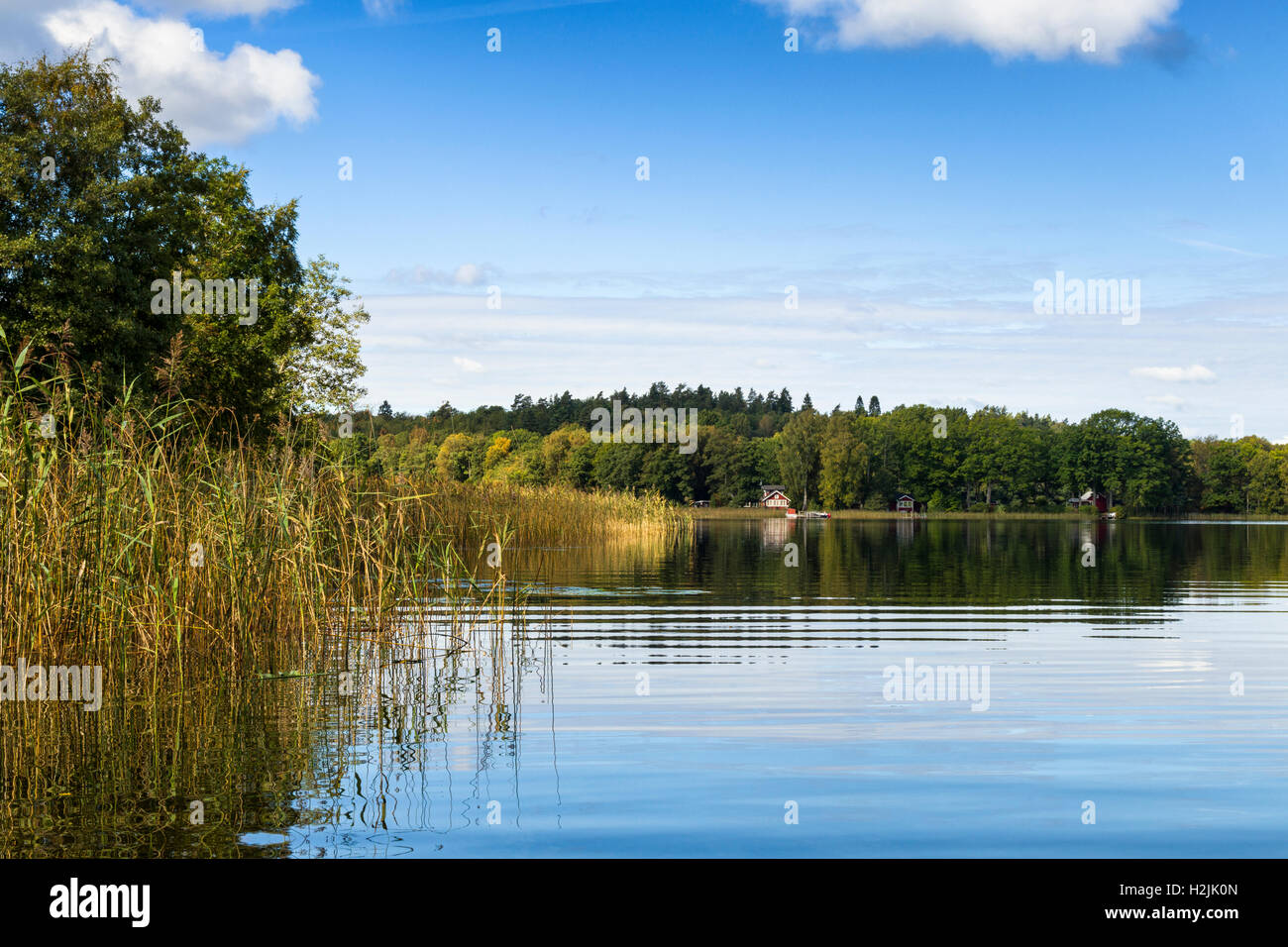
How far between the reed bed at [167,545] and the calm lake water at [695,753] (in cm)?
61

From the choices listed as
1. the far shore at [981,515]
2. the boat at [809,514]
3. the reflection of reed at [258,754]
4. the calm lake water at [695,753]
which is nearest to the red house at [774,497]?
the far shore at [981,515]

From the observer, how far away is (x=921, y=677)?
11.1 m

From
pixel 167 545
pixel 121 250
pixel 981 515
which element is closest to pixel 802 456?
pixel 981 515

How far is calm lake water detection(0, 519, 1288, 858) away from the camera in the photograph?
591cm

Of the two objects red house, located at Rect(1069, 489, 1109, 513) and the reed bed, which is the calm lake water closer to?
the reed bed

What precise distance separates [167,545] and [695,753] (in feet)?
17.4

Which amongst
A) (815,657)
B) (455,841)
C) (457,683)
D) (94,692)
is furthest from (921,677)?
(94,692)

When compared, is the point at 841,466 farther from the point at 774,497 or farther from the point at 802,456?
the point at 774,497

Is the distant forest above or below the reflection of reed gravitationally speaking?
above

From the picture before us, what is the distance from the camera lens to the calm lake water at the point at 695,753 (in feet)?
19.4

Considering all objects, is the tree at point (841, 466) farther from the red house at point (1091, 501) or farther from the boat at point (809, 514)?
the red house at point (1091, 501)

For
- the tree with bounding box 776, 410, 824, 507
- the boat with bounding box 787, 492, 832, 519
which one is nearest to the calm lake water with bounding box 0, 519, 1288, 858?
the boat with bounding box 787, 492, 832, 519

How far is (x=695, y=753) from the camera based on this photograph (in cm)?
774

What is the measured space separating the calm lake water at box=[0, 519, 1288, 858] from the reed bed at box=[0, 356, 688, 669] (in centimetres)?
61
